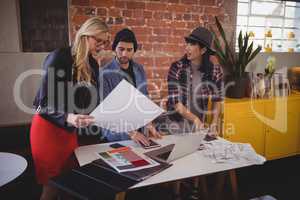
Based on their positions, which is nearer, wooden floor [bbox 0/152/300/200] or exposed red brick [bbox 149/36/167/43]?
wooden floor [bbox 0/152/300/200]

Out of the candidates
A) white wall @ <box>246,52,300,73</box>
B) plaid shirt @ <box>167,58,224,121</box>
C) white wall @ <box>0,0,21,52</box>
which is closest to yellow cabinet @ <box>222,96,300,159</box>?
plaid shirt @ <box>167,58,224,121</box>

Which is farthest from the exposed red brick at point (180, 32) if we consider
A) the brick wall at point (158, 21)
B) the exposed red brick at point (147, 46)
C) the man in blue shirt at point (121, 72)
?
the man in blue shirt at point (121, 72)

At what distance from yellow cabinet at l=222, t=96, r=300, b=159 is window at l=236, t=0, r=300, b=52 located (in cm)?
101

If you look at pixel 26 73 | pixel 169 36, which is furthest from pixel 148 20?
pixel 26 73

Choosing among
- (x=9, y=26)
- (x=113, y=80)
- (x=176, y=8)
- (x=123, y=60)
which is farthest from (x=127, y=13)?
(x=9, y=26)

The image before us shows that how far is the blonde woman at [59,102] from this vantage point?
1.91 metres

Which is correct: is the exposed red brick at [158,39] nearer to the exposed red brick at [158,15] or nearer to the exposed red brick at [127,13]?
the exposed red brick at [158,15]

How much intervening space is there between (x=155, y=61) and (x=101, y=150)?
1661 millimetres

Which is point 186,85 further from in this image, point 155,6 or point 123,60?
point 155,6

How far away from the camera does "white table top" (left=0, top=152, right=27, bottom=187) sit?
172cm

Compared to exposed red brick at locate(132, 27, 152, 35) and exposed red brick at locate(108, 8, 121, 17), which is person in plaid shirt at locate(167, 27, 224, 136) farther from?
exposed red brick at locate(108, 8, 121, 17)

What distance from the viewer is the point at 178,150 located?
1.78 metres

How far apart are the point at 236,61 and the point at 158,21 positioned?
1.06m

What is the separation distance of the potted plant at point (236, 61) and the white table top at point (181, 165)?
177cm
